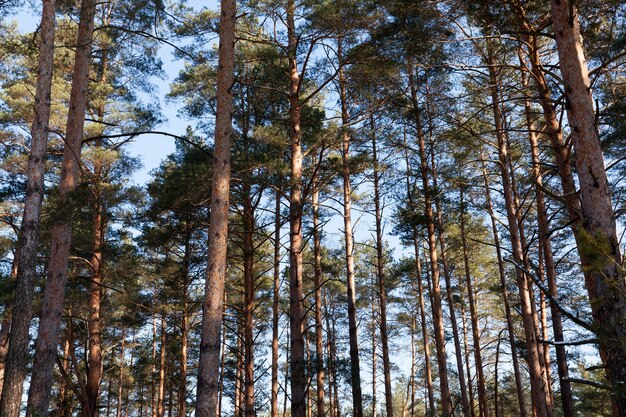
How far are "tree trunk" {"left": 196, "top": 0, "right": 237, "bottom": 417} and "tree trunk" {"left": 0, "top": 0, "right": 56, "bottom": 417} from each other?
2665 millimetres

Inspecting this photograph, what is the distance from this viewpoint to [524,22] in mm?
7383

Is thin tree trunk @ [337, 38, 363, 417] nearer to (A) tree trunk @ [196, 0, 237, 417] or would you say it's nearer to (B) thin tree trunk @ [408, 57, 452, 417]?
(B) thin tree trunk @ [408, 57, 452, 417]

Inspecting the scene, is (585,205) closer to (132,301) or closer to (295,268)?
(295,268)

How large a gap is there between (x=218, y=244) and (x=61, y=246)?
12.2 ft

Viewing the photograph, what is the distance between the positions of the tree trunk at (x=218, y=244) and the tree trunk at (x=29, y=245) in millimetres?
2665

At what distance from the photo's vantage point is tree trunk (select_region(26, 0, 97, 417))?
327 inches

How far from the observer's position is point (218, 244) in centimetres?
709

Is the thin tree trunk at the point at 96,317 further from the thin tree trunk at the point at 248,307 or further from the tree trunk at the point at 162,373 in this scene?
the tree trunk at the point at 162,373

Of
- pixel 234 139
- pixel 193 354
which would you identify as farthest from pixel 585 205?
pixel 193 354

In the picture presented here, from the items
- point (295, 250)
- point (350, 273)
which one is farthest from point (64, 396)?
point (295, 250)

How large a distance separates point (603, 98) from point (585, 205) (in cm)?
816

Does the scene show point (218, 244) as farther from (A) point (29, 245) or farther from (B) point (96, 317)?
(B) point (96, 317)

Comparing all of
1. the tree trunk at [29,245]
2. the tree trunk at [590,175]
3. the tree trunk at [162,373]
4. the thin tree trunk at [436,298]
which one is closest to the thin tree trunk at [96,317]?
the tree trunk at [29,245]

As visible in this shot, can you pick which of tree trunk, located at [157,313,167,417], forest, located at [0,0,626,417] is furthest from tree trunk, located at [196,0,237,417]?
tree trunk, located at [157,313,167,417]
